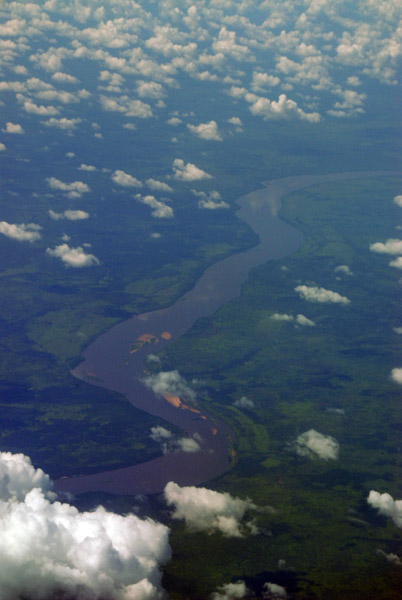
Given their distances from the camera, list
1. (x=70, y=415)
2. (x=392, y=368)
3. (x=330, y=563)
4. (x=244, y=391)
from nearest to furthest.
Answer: (x=330, y=563), (x=70, y=415), (x=244, y=391), (x=392, y=368)

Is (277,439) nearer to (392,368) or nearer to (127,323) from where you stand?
(392,368)

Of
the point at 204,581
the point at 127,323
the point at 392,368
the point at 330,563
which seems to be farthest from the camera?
the point at 127,323

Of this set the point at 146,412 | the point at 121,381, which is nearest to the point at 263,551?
the point at 146,412

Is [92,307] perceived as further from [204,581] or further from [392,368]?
[204,581]

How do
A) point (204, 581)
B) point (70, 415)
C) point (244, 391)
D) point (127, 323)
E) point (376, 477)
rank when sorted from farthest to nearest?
point (127, 323) < point (244, 391) < point (70, 415) < point (376, 477) < point (204, 581)

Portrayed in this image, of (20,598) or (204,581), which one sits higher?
(20,598)

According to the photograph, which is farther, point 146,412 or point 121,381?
point 121,381

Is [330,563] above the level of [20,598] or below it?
below

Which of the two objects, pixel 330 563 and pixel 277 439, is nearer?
pixel 330 563

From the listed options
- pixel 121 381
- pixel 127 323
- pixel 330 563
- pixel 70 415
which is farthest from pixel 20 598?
pixel 127 323
